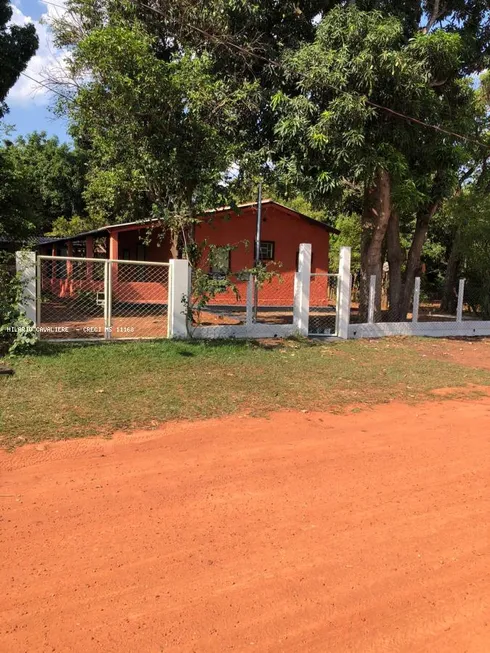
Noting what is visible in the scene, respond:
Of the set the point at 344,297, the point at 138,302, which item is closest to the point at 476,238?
the point at 344,297

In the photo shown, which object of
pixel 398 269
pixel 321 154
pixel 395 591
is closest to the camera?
pixel 395 591

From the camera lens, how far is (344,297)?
11.6m

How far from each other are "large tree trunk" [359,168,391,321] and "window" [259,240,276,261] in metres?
7.35

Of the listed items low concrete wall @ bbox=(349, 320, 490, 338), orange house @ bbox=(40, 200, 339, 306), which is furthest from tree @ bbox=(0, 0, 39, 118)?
low concrete wall @ bbox=(349, 320, 490, 338)

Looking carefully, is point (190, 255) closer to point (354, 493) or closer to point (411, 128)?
point (411, 128)

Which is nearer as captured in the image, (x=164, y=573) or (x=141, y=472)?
(x=164, y=573)

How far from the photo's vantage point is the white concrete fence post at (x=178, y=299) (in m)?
9.29

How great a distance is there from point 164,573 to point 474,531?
207 centimetres

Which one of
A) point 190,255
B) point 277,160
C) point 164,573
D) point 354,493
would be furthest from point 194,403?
point 277,160

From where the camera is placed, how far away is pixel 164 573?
9.31 feet

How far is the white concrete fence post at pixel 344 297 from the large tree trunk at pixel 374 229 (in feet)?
5.12

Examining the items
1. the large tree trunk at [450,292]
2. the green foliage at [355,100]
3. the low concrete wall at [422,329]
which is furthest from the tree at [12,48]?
the large tree trunk at [450,292]

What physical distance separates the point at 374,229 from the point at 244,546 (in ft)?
37.2

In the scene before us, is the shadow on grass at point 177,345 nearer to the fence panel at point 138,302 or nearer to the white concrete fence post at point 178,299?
the white concrete fence post at point 178,299
